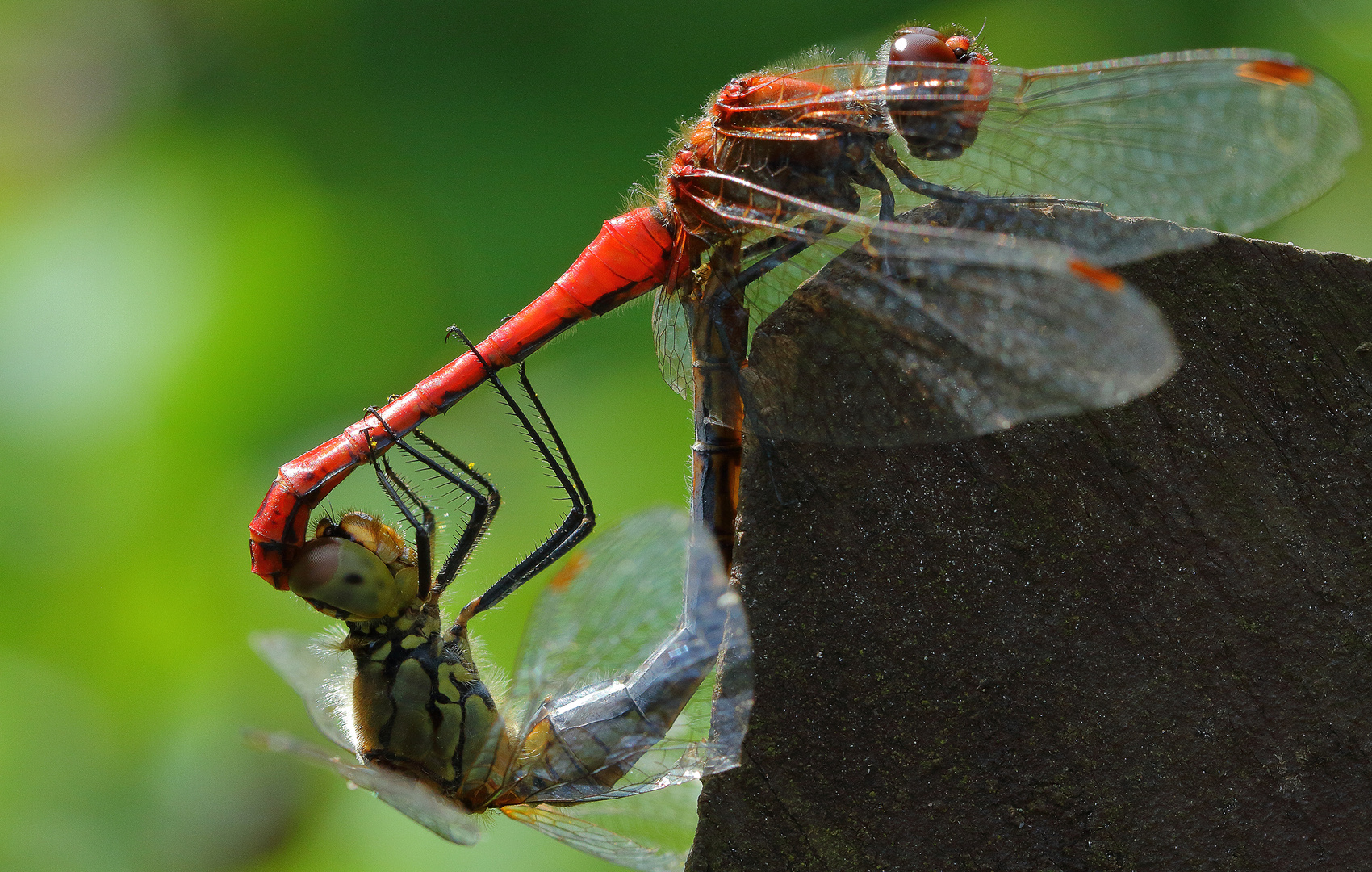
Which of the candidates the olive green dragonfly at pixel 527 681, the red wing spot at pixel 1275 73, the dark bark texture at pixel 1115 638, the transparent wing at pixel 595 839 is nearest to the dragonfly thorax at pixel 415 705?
the olive green dragonfly at pixel 527 681

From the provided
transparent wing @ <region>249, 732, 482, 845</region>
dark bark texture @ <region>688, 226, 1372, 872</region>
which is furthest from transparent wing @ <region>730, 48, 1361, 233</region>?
transparent wing @ <region>249, 732, 482, 845</region>

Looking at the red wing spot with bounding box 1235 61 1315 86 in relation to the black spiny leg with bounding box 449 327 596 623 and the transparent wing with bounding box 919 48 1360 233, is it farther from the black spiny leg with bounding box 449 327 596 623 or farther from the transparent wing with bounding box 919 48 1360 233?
the black spiny leg with bounding box 449 327 596 623

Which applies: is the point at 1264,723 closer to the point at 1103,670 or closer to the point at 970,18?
the point at 1103,670

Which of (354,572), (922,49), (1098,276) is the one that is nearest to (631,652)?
(354,572)

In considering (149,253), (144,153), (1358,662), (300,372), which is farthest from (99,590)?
(1358,662)

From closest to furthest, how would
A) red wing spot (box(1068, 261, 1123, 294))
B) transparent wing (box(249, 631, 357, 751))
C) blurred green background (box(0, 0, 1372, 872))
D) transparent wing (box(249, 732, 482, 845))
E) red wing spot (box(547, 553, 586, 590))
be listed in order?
red wing spot (box(1068, 261, 1123, 294)) < transparent wing (box(249, 732, 482, 845)) < red wing spot (box(547, 553, 586, 590)) < transparent wing (box(249, 631, 357, 751)) < blurred green background (box(0, 0, 1372, 872))

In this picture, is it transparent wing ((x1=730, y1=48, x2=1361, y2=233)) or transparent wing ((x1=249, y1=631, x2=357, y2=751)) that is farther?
transparent wing ((x1=249, y1=631, x2=357, y2=751))

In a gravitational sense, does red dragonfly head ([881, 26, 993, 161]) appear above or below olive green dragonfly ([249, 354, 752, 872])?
above
